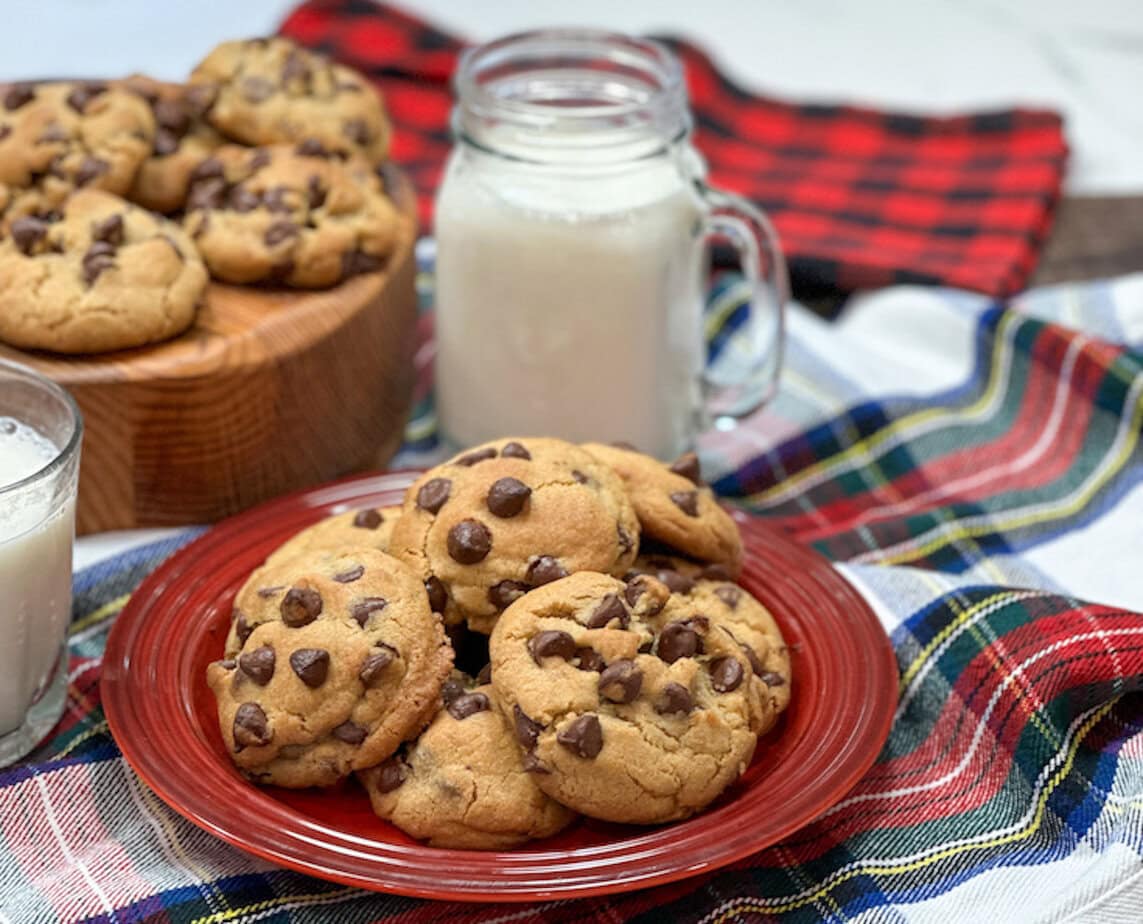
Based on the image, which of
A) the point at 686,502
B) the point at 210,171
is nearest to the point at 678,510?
the point at 686,502

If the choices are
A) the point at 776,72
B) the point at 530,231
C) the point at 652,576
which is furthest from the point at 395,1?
the point at 652,576

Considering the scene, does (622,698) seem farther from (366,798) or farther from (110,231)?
(110,231)

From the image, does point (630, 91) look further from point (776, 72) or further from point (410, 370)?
point (776, 72)

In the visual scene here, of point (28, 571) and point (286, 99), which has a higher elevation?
point (286, 99)

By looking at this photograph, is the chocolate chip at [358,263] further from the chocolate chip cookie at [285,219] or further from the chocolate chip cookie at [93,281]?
the chocolate chip cookie at [93,281]

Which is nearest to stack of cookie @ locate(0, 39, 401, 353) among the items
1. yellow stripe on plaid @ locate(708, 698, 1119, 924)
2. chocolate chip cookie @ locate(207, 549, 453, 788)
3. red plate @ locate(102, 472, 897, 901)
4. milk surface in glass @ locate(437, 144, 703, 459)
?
milk surface in glass @ locate(437, 144, 703, 459)

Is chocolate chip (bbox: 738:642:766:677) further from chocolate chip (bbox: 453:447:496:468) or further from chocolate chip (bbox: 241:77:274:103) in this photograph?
chocolate chip (bbox: 241:77:274:103)
